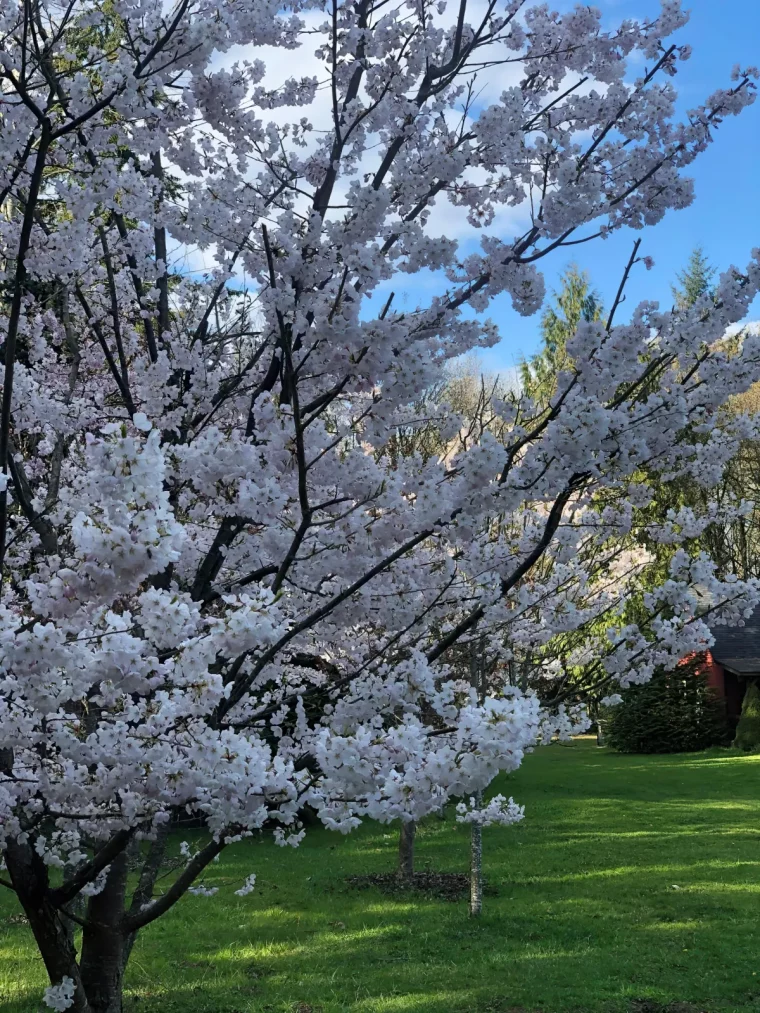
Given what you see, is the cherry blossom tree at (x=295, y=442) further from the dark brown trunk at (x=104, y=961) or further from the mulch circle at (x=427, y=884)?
the mulch circle at (x=427, y=884)

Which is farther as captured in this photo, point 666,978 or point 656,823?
point 656,823

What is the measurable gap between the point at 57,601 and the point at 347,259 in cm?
157

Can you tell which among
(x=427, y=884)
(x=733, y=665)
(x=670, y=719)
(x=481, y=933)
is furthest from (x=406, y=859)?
(x=733, y=665)

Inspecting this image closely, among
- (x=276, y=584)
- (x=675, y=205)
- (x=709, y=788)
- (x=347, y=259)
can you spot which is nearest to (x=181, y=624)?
(x=276, y=584)

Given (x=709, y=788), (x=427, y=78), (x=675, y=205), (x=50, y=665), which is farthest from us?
(x=709, y=788)

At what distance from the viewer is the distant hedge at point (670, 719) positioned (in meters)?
24.8

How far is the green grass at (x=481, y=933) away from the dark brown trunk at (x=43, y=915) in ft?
10.5

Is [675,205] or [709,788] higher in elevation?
[675,205]

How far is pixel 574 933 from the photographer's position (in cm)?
838

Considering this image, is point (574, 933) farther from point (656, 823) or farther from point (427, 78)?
point (427, 78)

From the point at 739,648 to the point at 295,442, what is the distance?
27391 mm

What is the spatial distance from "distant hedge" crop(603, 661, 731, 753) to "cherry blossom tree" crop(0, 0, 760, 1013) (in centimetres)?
2044

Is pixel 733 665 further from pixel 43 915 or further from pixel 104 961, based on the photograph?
pixel 43 915

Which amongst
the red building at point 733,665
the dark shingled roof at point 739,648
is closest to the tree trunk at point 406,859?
the red building at point 733,665
